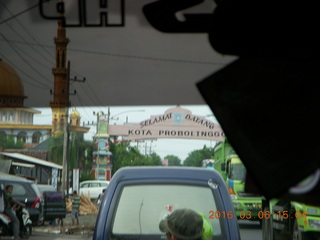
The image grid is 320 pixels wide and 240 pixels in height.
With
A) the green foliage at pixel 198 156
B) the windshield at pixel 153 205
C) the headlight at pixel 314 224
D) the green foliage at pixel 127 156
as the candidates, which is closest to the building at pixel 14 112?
the green foliage at pixel 127 156

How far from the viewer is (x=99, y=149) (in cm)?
316

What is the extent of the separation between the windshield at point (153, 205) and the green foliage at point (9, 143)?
97.1 inches

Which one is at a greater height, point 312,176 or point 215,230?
point 312,176

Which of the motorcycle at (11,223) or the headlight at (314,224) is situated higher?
the headlight at (314,224)

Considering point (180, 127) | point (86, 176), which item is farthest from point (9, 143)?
point (86, 176)

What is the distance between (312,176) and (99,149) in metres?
1.51

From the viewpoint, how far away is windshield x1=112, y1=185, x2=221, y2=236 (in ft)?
17.9

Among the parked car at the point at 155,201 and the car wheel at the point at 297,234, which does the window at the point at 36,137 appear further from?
the car wheel at the point at 297,234

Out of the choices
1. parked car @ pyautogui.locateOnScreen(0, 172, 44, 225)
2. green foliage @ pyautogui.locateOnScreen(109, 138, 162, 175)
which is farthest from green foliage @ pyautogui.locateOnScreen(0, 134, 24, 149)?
parked car @ pyautogui.locateOnScreen(0, 172, 44, 225)

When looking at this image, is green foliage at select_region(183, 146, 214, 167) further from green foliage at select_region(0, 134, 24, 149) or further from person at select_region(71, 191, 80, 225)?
person at select_region(71, 191, 80, 225)

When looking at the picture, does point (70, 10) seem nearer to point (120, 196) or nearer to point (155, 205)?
point (155, 205)

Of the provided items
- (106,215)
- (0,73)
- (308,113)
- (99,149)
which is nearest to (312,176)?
(308,113)

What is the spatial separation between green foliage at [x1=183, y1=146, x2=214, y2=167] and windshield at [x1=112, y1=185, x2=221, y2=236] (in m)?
2.61

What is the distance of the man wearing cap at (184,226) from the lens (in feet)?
11.4
